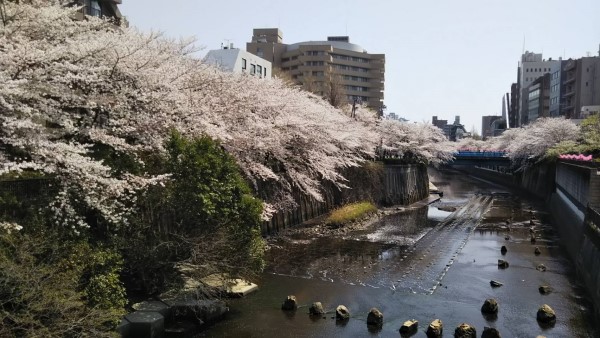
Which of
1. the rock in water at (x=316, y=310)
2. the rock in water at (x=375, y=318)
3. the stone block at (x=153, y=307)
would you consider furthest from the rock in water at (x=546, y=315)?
the stone block at (x=153, y=307)

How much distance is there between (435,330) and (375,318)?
1.81 meters

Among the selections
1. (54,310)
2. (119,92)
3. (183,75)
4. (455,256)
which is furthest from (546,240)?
(54,310)

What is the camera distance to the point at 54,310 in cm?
958

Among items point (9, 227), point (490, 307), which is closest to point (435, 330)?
point (490, 307)

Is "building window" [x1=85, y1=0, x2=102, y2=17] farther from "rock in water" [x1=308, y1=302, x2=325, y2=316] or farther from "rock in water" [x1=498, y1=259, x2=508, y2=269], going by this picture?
"rock in water" [x1=498, y1=259, x2=508, y2=269]

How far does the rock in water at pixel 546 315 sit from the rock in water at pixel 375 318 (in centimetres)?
502

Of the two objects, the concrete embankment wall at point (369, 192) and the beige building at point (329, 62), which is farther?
the beige building at point (329, 62)

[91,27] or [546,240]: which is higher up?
[91,27]

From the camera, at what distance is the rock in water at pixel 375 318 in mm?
14474

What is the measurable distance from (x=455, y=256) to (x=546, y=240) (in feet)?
27.9

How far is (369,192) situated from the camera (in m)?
42.5

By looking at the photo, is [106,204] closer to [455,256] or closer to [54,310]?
[54,310]

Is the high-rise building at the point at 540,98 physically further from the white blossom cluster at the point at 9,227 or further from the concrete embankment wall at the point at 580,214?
the white blossom cluster at the point at 9,227

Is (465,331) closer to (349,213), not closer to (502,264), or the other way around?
(502,264)
